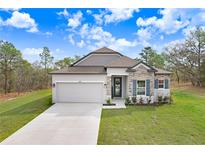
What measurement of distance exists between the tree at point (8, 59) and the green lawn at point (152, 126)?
17.8 meters

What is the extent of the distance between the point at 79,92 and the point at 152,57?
19.7 meters

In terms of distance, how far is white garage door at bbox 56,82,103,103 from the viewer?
1554 centimetres

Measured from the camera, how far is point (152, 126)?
9.48 meters

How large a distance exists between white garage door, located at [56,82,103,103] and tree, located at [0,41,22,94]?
13.0 m

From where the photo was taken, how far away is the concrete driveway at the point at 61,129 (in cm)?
748

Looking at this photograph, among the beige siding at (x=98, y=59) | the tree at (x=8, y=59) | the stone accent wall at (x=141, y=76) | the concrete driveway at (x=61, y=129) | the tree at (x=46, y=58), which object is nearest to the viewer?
the concrete driveway at (x=61, y=129)

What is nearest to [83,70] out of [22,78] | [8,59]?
[22,78]

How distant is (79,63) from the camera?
18312mm

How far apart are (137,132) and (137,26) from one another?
19446mm

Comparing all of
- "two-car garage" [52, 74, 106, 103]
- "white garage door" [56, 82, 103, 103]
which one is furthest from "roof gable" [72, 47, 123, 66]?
"white garage door" [56, 82, 103, 103]

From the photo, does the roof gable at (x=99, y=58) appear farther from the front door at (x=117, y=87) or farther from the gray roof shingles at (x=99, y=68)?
the front door at (x=117, y=87)

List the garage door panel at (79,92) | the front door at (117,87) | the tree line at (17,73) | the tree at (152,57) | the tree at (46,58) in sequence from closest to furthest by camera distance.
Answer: the garage door panel at (79,92)
the front door at (117,87)
the tree line at (17,73)
the tree at (46,58)
the tree at (152,57)

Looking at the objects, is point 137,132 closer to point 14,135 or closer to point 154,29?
point 14,135

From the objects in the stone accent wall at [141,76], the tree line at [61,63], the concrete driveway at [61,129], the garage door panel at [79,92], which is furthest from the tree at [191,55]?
the concrete driveway at [61,129]
